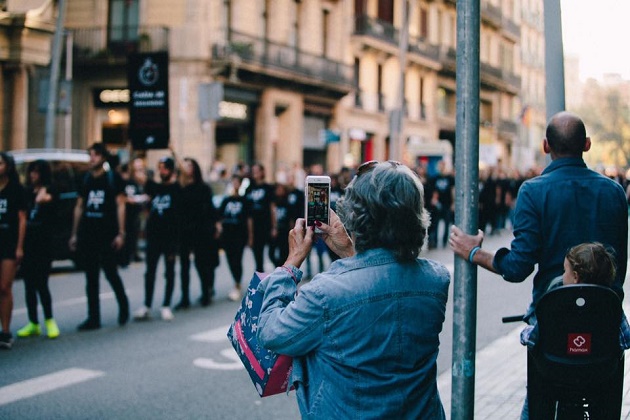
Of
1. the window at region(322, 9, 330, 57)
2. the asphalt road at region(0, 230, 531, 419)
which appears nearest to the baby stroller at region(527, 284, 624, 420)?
the asphalt road at region(0, 230, 531, 419)

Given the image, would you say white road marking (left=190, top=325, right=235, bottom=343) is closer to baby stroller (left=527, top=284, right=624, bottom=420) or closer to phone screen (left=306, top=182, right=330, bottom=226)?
baby stroller (left=527, top=284, right=624, bottom=420)

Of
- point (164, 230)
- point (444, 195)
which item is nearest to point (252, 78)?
point (444, 195)

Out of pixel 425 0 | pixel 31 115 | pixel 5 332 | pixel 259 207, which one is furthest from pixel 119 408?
pixel 425 0

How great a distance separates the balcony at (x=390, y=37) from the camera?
133 ft

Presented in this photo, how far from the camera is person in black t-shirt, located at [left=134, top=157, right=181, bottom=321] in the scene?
10258 millimetres

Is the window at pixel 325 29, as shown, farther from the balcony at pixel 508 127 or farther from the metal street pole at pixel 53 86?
the balcony at pixel 508 127

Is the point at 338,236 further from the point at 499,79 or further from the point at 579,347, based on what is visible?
the point at 499,79

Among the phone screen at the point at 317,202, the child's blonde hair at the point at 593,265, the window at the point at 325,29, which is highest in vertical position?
the window at the point at 325,29

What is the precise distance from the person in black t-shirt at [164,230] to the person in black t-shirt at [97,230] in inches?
21.6

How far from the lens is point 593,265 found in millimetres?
3475

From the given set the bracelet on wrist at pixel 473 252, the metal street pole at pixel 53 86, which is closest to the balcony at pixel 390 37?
the metal street pole at pixel 53 86

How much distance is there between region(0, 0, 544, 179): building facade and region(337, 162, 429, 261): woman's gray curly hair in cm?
2034

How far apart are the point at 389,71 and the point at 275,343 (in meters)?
42.7

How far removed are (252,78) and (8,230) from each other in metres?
23.7
